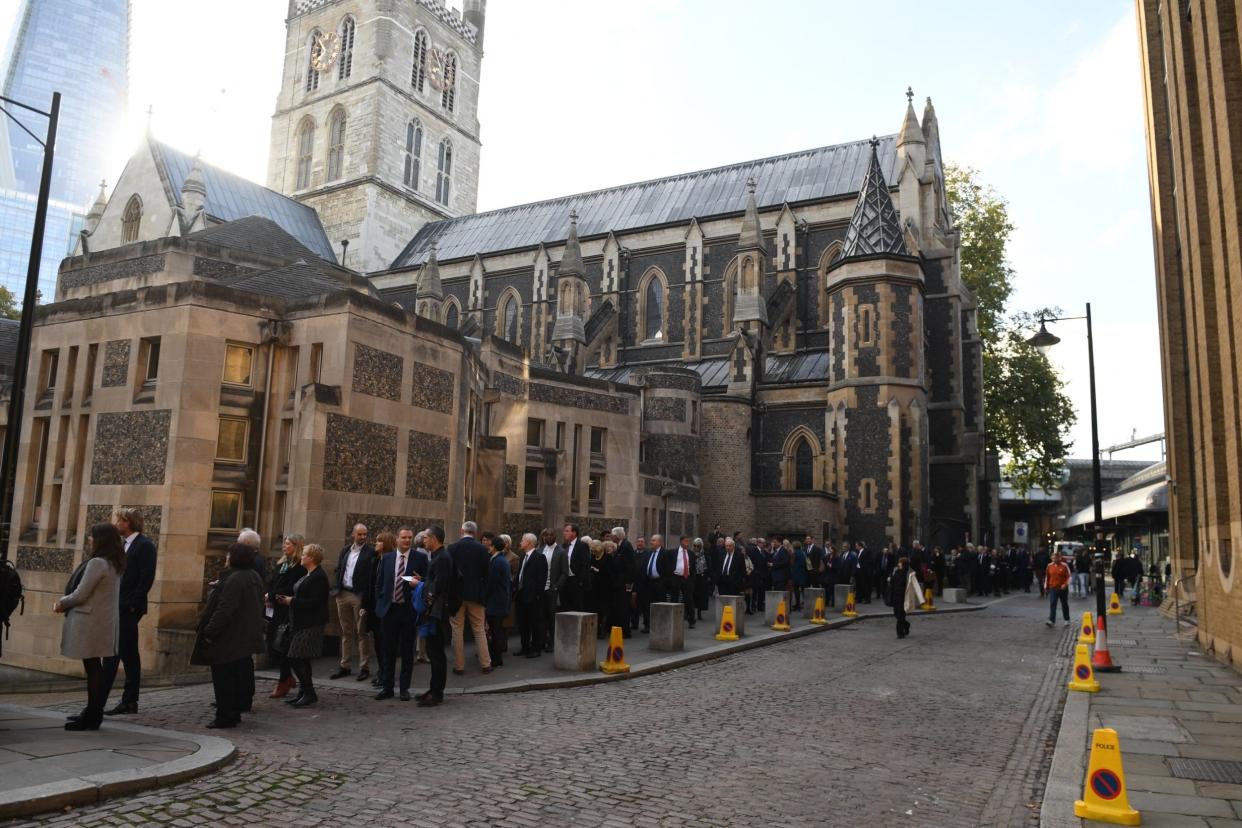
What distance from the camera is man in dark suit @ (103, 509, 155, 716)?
745 centimetres

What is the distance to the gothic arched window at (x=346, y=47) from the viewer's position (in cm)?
4984

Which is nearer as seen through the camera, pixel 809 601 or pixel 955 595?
pixel 809 601

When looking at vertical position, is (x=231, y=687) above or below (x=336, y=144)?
below

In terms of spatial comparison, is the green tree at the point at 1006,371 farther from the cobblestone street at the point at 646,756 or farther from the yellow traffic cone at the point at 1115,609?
the cobblestone street at the point at 646,756

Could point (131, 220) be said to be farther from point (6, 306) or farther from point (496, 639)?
point (496, 639)

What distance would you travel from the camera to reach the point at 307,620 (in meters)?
8.20

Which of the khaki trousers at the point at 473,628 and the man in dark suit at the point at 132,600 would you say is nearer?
the man in dark suit at the point at 132,600

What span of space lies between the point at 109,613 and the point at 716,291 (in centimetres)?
3104

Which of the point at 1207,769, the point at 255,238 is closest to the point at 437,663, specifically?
the point at 1207,769

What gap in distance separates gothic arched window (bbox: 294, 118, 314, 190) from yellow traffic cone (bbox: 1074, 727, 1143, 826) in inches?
2056

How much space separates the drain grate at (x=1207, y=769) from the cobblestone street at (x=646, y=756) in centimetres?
94

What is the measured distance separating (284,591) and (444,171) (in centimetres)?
4841

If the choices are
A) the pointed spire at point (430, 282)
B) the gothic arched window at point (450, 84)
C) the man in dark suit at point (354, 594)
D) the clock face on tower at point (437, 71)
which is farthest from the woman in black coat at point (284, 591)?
the gothic arched window at point (450, 84)

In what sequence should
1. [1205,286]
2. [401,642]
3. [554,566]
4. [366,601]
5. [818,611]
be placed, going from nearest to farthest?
[401,642] → [366,601] → [554,566] → [1205,286] → [818,611]
